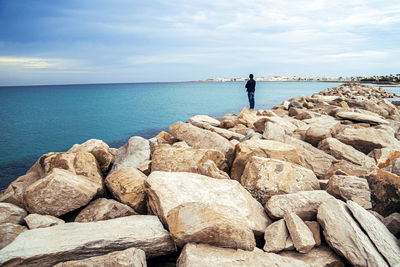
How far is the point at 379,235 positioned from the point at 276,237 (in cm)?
113

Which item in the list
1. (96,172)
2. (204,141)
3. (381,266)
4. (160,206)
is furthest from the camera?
(204,141)

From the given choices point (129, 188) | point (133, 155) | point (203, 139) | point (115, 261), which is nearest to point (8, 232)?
point (129, 188)

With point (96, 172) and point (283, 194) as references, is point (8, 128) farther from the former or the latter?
point (283, 194)

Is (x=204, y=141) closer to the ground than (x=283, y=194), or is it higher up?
higher up

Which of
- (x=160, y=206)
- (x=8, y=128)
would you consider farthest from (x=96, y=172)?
(x=8, y=128)

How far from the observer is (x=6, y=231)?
10.4ft

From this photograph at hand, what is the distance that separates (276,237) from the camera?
9.29 ft

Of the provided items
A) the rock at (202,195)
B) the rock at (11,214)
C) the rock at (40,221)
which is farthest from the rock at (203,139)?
the rock at (11,214)

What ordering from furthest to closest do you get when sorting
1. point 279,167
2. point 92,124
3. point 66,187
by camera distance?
point 92,124 → point 279,167 → point 66,187

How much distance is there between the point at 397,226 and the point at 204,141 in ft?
12.5

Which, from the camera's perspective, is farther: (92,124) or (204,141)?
(92,124)

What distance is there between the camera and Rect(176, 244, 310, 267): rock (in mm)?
2328

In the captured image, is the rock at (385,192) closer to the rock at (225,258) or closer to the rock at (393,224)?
the rock at (393,224)

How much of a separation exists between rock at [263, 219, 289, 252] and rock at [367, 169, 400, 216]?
1.48m
